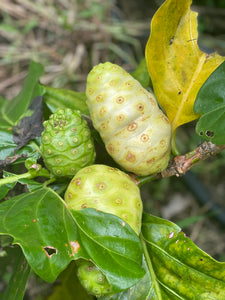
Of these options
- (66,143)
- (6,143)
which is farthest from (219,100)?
(6,143)

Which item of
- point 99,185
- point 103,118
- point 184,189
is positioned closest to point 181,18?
point 103,118

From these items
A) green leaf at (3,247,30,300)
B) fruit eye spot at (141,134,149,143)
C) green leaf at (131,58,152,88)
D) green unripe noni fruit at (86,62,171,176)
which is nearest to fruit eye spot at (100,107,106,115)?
green unripe noni fruit at (86,62,171,176)

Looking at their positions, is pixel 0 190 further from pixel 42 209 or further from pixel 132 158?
pixel 132 158

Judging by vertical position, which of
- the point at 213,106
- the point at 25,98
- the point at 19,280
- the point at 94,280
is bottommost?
the point at 19,280

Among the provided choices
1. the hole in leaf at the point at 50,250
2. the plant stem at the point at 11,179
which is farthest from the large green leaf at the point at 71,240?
the plant stem at the point at 11,179

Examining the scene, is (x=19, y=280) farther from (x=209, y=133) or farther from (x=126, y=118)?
(x=209, y=133)

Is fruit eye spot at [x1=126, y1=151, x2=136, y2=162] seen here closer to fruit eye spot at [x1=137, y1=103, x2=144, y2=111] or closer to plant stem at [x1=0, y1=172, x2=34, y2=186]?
fruit eye spot at [x1=137, y1=103, x2=144, y2=111]
